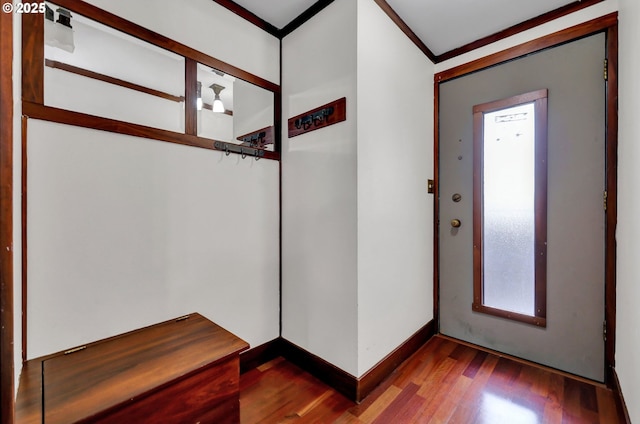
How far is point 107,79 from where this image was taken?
1568 mm

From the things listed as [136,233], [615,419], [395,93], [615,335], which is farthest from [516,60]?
[136,233]

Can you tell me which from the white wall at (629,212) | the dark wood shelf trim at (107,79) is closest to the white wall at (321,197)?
the dark wood shelf trim at (107,79)

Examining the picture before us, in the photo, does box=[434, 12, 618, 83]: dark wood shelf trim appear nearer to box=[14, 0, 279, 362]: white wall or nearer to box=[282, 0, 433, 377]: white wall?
box=[282, 0, 433, 377]: white wall

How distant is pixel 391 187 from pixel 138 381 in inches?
65.5

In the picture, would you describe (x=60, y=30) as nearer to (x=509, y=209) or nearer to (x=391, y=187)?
(x=391, y=187)

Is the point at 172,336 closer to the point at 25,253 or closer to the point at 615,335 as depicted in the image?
the point at 25,253

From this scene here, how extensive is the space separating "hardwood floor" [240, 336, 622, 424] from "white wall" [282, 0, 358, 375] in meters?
0.21

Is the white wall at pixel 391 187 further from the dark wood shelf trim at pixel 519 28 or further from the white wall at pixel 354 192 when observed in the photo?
the dark wood shelf trim at pixel 519 28

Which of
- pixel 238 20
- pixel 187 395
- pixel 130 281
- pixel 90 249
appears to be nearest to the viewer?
pixel 187 395

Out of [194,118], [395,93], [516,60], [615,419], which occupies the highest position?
[516,60]

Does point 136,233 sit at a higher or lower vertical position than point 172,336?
higher

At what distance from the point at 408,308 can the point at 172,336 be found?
1.58 metres

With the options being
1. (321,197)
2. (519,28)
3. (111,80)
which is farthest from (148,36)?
(519,28)

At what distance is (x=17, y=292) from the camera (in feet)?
3.40
